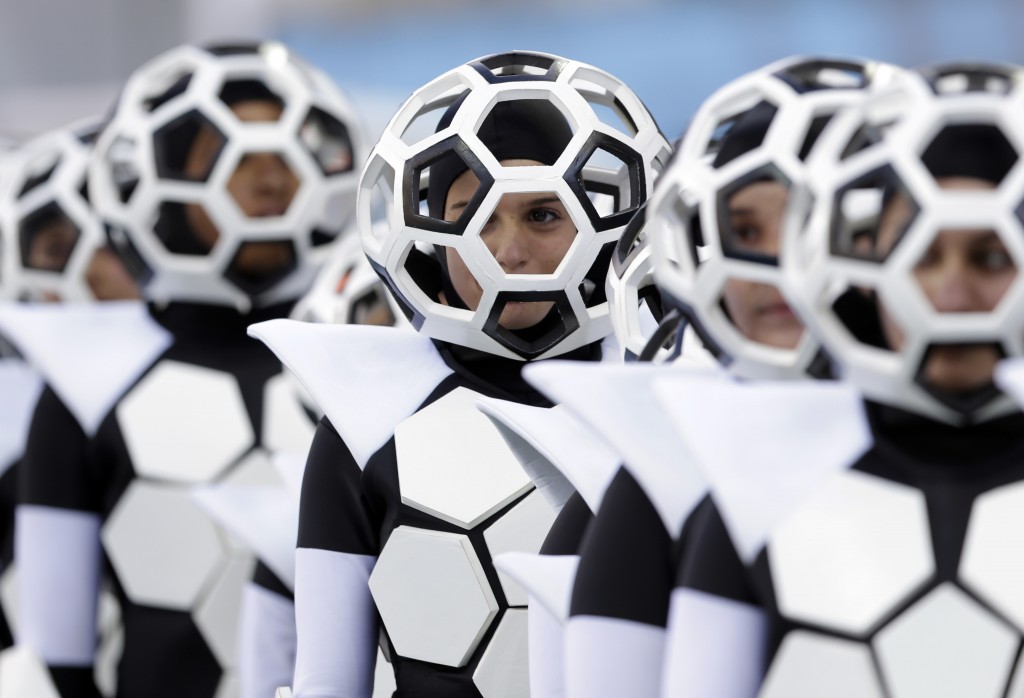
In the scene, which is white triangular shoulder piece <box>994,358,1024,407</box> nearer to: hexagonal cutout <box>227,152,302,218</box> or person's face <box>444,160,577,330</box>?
person's face <box>444,160,577,330</box>

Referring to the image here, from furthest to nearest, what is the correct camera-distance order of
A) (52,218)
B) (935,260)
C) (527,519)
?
(52,218), (527,519), (935,260)

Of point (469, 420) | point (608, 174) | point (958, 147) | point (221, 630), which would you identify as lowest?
point (221, 630)

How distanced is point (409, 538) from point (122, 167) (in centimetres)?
185

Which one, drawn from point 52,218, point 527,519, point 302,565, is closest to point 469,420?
point 527,519

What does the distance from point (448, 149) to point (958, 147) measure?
48.7 inches

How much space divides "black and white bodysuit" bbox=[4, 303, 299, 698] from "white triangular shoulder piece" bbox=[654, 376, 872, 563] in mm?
2339

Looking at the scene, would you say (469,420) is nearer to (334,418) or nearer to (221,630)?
(334,418)

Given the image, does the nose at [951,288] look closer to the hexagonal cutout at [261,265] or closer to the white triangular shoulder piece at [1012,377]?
the white triangular shoulder piece at [1012,377]

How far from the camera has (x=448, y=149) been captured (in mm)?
2830

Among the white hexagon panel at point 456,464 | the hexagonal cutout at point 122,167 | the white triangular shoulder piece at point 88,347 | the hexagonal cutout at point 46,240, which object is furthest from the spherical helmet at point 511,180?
the hexagonal cutout at point 46,240

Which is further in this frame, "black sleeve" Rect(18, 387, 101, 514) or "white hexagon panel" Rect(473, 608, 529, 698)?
"black sleeve" Rect(18, 387, 101, 514)

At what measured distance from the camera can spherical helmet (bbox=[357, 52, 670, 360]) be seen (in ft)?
9.17

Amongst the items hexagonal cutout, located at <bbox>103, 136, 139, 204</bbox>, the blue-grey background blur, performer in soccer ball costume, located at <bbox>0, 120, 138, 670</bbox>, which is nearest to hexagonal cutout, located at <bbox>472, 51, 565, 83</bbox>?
hexagonal cutout, located at <bbox>103, 136, 139, 204</bbox>

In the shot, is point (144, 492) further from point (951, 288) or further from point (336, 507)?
point (951, 288)
